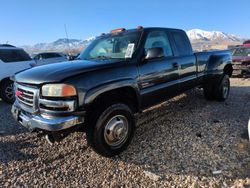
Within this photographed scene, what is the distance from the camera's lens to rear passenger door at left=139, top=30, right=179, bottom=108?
4.16 m

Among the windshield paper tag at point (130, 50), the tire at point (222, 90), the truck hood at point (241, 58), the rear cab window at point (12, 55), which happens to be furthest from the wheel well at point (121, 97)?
the truck hood at point (241, 58)

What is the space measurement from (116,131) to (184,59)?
2.45 metres

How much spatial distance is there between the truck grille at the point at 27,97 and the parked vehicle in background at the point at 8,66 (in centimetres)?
429

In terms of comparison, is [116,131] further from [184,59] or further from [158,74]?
[184,59]

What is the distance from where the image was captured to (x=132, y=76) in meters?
3.88

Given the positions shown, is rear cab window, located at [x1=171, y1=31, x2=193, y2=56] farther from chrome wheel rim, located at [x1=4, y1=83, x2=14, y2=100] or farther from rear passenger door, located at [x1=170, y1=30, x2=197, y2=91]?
chrome wheel rim, located at [x1=4, y1=83, x2=14, y2=100]

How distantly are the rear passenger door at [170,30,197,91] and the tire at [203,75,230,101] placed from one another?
3.46ft

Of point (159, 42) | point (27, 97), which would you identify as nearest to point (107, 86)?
point (27, 97)

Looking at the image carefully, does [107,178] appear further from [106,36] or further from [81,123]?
[106,36]

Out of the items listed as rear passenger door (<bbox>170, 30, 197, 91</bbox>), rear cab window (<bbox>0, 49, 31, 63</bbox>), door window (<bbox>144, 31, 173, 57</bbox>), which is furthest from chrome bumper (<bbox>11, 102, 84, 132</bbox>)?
rear cab window (<bbox>0, 49, 31, 63</bbox>)

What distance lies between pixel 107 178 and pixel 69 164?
2.33 feet

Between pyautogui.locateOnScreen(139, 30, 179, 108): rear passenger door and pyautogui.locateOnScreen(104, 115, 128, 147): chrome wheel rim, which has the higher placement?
pyautogui.locateOnScreen(139, 30, 179, 108): rear passenger door

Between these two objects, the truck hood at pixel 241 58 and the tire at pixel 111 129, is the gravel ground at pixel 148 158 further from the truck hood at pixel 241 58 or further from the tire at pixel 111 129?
the truck hood at pixel 241 58

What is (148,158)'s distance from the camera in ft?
12.3
